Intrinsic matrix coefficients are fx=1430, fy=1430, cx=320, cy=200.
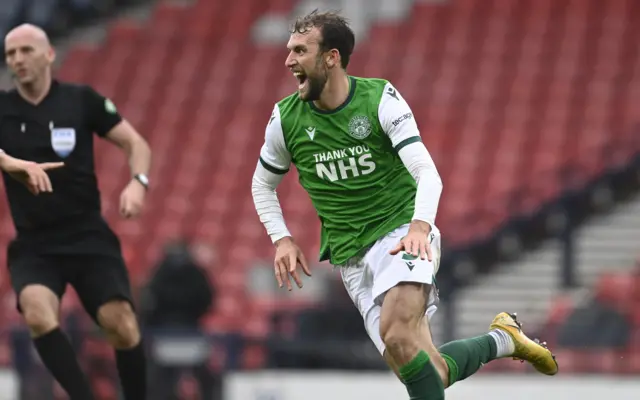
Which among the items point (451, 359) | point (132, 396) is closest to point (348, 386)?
point (132, 396)

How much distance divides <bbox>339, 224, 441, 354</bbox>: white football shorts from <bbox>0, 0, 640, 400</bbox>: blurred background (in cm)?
436

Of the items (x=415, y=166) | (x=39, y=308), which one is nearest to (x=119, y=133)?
(x=39, y=308)

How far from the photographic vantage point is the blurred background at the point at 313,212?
12109mm

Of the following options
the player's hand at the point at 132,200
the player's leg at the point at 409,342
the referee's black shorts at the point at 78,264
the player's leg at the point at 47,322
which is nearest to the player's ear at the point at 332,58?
the player's leg at the point at 409,342

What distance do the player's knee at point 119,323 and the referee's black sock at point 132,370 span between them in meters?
0.05

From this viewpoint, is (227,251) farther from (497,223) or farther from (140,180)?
(140,180)

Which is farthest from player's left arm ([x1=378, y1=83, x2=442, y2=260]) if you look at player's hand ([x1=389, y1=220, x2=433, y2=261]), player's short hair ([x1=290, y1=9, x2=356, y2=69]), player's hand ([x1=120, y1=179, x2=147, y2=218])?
player's hand ([x1=120, y1=179, x2=147, y2=218])

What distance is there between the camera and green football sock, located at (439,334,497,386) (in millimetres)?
7062

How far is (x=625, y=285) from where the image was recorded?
1311 cm

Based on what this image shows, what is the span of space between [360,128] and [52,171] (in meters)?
1.92

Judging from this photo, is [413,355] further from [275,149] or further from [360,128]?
[275,149]

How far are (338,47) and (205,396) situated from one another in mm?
5566

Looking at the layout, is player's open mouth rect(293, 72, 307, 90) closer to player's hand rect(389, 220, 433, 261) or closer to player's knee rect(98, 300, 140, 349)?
player's hand rect(389, 220, 433, 261)

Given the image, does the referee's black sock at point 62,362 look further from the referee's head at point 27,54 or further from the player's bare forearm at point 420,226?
the player's bare forearm at point 420,226
